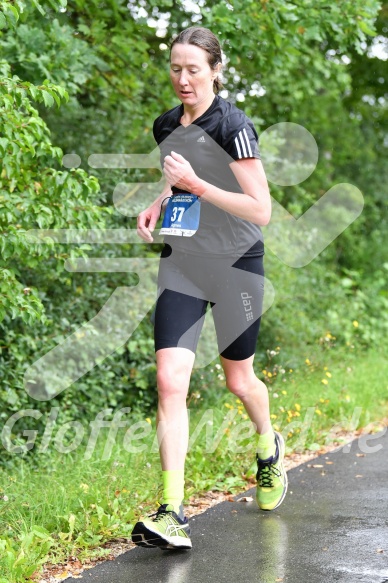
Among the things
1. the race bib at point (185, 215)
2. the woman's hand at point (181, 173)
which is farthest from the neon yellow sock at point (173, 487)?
the woman's hand at point (181, 173)

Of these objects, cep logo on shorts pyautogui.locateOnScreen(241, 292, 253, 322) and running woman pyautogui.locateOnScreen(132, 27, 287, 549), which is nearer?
running woman pyautogui.locateOnScreen(132, 27, 287, 549)

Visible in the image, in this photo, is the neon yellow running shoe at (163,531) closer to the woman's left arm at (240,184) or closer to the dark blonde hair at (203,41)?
the woman's left arm at (240,184)

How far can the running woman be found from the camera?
157 inches

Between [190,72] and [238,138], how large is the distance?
379mm

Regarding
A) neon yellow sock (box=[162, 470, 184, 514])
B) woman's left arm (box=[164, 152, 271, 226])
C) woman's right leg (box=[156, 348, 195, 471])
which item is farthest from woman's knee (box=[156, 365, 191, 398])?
A: woman's left arm (box=[164, 152, 271, 226])

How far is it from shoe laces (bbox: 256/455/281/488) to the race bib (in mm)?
1299

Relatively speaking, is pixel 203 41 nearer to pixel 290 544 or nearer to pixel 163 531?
pixel 163 531

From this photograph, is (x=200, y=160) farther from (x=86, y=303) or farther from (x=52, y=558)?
(x=86, y=303)

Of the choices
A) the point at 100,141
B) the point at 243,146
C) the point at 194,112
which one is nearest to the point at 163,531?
the point at 243,146

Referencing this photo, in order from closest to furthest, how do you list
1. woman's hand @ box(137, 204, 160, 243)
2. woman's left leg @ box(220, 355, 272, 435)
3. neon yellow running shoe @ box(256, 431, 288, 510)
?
woman's hand @ box(137, 204, 160, 243)
woman's left leg @ box(220, 355, 272, 435)
neon yellow running shoe @ box(256, 431, 288, 510)

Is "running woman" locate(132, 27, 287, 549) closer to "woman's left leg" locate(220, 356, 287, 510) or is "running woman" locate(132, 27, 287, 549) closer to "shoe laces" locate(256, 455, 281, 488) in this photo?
"woman's left leg" locate(220, 356, 287, 510)

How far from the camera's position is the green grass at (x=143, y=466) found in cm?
414

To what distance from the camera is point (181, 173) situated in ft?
12.9

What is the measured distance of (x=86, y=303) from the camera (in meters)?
7.41
